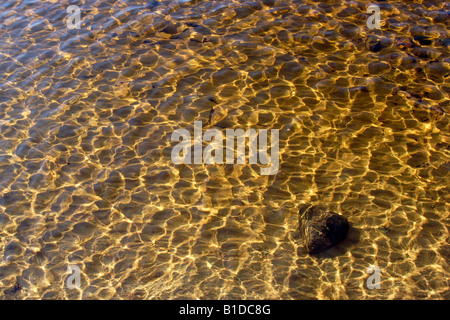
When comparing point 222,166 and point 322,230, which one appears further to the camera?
point 222,166

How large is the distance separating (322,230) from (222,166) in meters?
1.69

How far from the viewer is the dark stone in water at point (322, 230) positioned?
15.8 ft

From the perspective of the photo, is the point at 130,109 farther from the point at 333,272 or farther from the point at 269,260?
the point at 333,272

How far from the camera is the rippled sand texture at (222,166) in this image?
482cm

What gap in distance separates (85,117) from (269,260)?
3.58 metres

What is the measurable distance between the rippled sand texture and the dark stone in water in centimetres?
11

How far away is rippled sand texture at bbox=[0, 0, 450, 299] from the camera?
4.82 m

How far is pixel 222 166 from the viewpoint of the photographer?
596 centimetres

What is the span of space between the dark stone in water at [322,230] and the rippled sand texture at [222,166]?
11 cm

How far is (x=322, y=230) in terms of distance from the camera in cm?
482
